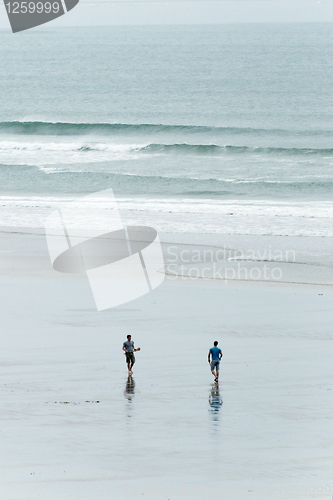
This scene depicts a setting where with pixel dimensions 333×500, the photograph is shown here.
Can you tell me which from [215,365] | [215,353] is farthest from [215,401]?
[215,353]

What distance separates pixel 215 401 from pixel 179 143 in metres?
43.2

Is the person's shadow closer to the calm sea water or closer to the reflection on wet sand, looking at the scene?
the reflection on wet sand

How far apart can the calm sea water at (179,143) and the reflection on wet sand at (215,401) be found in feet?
51.1

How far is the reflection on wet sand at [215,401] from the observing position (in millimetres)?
11531

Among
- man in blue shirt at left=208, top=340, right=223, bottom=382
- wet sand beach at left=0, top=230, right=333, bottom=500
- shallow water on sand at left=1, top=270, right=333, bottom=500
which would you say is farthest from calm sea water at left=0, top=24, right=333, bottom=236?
man in blue shirt at left=208, top=340, right=223, bottom=382

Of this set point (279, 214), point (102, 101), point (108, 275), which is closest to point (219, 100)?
point (102, 101)

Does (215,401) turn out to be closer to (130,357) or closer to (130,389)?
(130,389)

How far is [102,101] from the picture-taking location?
3130 inches

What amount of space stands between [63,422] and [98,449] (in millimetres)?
1180

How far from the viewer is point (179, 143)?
53781 millimetres

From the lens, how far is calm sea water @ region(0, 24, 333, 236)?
33969 mm

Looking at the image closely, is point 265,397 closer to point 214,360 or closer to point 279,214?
point 214,360

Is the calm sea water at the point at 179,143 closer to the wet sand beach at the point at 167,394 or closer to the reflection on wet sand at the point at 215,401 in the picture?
the wet sand beach at the point at 167,394

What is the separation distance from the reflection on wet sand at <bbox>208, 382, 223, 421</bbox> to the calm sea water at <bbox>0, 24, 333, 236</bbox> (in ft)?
51.1
